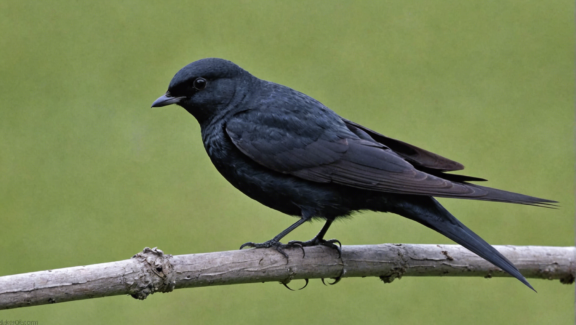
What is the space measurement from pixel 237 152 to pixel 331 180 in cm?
45

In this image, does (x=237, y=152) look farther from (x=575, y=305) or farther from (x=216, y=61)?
(x=575, y=305)

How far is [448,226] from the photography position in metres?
2.65

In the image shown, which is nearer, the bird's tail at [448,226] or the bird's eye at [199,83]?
the bird's tail at [448,226]

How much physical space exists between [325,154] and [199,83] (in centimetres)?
71

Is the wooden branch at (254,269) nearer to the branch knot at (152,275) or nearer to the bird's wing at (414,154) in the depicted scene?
the branch knot at (152,275)

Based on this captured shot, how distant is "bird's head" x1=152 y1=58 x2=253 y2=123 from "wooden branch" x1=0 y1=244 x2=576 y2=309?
77 cm

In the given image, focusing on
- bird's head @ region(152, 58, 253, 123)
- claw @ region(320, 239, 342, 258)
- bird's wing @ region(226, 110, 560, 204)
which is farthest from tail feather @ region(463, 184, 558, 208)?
bird's head @ region(152, 58, 253, 123)

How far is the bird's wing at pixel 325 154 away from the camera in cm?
267

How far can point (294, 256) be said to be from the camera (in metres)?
2.75

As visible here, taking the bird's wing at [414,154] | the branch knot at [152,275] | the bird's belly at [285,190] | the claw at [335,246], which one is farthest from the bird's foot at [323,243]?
the branch knot at [152,275]

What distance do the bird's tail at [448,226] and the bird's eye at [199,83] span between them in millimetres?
1078

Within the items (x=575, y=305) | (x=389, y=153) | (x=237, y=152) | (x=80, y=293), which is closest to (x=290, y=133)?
(x=237, y=152)

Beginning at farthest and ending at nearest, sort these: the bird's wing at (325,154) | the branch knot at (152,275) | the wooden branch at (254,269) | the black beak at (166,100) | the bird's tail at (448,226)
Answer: the black beak at (166,100), the bird's wing at (325,154), the bird's tail at (448,226), the branch knot at (152,275), the wooden branch at (254,269)

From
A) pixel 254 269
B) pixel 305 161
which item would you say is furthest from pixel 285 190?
pixel 254 269
